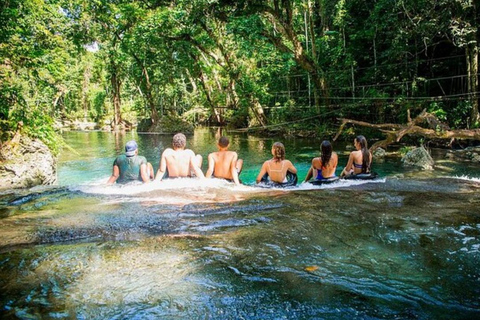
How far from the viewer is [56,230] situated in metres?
3.94

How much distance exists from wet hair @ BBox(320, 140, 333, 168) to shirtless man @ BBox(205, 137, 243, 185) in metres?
1.87

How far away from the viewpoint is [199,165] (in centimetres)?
768

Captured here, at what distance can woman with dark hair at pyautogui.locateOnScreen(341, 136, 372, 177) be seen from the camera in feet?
25.9

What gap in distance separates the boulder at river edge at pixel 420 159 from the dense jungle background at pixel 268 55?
1692mm

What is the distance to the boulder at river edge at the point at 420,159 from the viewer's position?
12.0m

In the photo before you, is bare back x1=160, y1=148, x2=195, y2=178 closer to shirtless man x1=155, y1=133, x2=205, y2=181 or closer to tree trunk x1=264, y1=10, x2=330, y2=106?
shirtless man x1=155, y1=133, x2=205, y2=181

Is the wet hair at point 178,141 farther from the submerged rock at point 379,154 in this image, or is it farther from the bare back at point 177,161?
the submerged rock at point 379,154

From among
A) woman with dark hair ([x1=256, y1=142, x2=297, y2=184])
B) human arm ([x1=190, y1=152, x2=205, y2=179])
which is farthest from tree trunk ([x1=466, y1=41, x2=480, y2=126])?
human arm ([x1=190, y1=152, x2=205, y2=179])

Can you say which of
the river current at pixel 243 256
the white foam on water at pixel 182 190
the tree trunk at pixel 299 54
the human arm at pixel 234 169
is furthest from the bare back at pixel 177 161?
the tree trunk at pixel 299 54

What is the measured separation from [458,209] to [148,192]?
16.3 ft

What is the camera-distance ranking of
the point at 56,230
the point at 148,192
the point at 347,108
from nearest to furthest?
1. the point at 56,230
2. the point at 148,192
3. the point at 347,108

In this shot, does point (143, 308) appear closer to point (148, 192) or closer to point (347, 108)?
point (148, 192)

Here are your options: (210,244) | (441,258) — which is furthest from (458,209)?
(210,244)

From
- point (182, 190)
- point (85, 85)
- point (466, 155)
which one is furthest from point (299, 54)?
point (85, 85)
